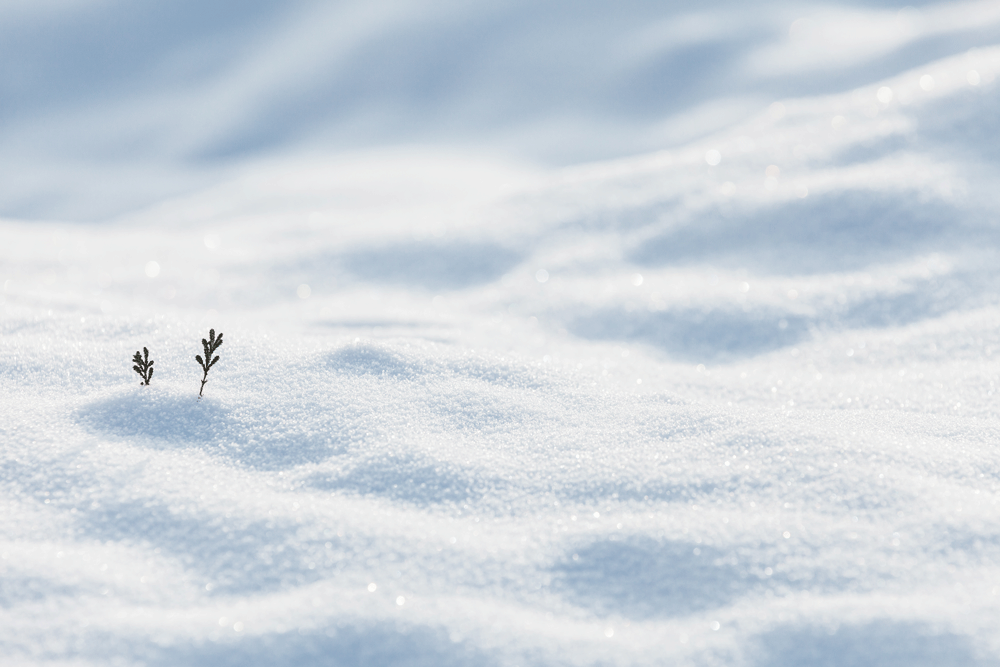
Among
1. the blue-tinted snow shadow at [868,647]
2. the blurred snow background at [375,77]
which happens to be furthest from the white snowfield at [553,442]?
the blurred snow background at [375,77]

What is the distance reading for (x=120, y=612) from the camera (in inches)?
54.6

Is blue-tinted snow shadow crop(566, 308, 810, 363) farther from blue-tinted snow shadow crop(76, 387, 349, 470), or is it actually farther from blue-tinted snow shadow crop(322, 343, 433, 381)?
blue-tinted snow shadow crop(76, 387, 349, 470)

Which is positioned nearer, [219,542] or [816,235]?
[219,542]

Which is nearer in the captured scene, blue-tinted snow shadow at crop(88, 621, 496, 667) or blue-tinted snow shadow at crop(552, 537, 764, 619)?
blue-tinted snow shadow at crop(88, 621, 496, 667)

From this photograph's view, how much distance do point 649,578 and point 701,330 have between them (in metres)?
1.60

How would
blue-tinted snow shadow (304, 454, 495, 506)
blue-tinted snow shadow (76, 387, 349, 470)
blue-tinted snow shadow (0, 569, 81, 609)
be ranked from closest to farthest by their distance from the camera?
blue-tinted snow shadow (0, 569, 81, 609) < blue-tinted snow shadow (304, 454, 495, 506) < blue-tinted snow shadow (76, 387, 349, 470)

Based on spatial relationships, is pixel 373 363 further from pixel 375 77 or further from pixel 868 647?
pixel 375 77

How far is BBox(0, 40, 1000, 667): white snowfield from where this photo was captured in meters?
1.37


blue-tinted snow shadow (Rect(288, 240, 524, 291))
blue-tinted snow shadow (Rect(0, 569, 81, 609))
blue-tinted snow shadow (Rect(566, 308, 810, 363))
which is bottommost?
blue-tinted snow shadow (Rect(0, 569, 81, 609))

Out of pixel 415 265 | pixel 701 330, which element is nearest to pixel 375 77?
pixel 415 265

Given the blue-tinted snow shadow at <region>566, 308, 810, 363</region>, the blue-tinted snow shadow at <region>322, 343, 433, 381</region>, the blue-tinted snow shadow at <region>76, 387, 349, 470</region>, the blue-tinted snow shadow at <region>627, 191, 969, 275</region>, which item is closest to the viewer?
the blue-tinted snow shadow at <region>76, 387, 349, 470</region>

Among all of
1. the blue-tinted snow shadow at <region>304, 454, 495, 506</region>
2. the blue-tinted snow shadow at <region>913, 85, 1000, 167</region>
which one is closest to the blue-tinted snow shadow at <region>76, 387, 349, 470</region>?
the blue-tinted snow shadow at <region>304, 454, 495, 506</region>

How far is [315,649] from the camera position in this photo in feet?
4.35

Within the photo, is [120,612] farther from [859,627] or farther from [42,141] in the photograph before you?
[42,141]
